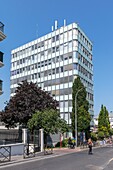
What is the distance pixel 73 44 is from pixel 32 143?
3665 centimetres

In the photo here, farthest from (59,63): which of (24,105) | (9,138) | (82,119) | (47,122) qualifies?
(9,138)

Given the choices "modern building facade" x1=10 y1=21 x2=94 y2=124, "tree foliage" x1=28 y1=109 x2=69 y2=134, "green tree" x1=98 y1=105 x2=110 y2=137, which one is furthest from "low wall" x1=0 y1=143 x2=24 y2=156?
"green tree" x1=98 y1=105 x2=110 y2=137

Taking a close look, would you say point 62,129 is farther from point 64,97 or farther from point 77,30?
point 77,30

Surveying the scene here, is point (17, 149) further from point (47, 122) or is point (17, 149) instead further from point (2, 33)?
point (2, 33)

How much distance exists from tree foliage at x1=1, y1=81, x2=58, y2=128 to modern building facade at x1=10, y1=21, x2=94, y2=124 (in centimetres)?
1927

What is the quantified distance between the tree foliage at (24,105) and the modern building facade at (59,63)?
63.2ft

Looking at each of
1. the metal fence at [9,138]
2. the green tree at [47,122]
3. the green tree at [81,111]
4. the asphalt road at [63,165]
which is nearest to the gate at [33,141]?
the metal fence at [9,138]

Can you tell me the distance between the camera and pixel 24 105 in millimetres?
40562

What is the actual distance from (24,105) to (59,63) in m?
25.6

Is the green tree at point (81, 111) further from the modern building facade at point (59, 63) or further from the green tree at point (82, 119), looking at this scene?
the modern building facade at point (59, 63)

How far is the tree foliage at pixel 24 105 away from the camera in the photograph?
4041 cm

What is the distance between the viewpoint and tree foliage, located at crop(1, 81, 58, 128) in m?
40.4

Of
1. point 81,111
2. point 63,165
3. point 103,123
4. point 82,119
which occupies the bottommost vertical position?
point 63,165

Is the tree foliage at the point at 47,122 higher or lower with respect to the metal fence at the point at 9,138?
higher
